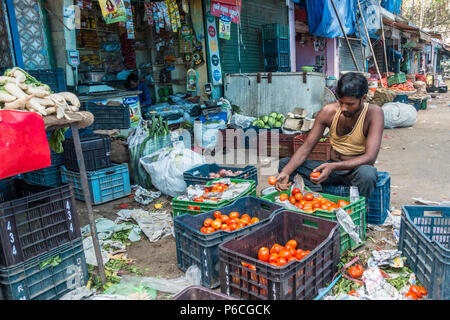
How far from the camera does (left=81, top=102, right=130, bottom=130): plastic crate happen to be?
583 centimetres

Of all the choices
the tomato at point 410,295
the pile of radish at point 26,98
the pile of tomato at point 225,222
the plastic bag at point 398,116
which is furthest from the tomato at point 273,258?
the plastic bag at point 398,116

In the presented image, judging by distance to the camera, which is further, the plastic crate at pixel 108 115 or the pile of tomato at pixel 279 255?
the plastic crate at pixel 108 115

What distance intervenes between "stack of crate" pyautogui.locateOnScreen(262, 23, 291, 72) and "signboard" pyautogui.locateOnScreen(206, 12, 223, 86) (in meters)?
2.30

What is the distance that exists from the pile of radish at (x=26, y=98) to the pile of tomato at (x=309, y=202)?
2.28m

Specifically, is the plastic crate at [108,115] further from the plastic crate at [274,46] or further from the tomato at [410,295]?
the plastic crate at [274,46]

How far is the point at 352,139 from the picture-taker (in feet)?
12.9

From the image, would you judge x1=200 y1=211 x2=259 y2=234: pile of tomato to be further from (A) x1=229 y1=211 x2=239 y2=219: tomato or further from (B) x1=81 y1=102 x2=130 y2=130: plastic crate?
(B) x1=81 y1=102 x2=130 y2=130: plastic crate

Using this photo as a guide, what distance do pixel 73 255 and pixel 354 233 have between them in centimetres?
246

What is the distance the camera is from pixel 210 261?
2867 mm

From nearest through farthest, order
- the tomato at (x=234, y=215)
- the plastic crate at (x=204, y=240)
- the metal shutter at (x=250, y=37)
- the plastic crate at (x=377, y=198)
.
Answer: the plastic crate at (x=204, y=240)
the tomato at (x=234, y=215)
the plastic crate at (x=377, y=198)
the metal shutter at (x=250, y=37)

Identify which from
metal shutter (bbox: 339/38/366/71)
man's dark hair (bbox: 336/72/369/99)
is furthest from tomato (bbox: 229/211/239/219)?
metal shutter (bbox: 339/38/366/71)

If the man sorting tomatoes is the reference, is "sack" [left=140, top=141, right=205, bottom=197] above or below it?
below

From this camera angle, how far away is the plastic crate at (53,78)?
5.36 metres

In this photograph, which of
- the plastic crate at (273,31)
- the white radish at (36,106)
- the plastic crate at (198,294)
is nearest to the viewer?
the plastic crate at (198,294)
